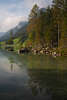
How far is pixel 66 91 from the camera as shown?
891 centimetres

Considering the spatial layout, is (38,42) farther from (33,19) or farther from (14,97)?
(14,97)

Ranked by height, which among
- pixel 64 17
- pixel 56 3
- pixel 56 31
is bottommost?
pixel 56 31

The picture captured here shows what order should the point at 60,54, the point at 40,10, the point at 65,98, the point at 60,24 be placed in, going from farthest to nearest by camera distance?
the point at 40,10
the point at 60,24
the point at 60,54
the point at 65,98

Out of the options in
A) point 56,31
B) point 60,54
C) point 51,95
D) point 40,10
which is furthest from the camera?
point 40,10

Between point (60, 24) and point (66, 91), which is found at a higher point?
point (60, 24)

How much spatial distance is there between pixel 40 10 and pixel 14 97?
47.8m

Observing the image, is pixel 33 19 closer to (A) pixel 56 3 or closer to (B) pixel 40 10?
(B) pixel 40 10

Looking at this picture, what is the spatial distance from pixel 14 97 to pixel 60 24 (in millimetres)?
34638

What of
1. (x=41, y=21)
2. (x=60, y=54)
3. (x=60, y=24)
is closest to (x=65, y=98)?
(x=60, y=54)

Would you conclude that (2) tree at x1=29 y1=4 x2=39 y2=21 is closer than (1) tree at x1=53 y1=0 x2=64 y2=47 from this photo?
No

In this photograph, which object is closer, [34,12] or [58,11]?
[58,11]

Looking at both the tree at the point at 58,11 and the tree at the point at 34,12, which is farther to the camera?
the tree at the point at 34,12

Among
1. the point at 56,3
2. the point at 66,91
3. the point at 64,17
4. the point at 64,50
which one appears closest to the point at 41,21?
the point at 56,3

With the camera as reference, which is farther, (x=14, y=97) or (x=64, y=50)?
(x=64, y=50)
